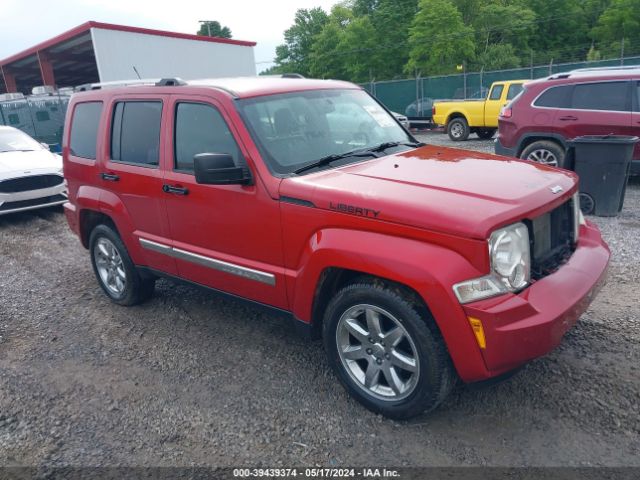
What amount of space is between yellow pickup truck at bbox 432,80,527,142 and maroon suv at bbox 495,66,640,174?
7618mm

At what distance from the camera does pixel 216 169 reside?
3219 mm

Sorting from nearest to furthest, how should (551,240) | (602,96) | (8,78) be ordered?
(551,240), (602,96), (8,78)

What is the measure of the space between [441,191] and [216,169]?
1374 mm

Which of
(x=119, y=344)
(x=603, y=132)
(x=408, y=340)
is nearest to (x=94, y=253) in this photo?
(x=119, y=344)

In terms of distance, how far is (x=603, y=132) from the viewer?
800cm

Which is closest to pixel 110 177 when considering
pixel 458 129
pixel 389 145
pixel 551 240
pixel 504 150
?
pixel 389 145

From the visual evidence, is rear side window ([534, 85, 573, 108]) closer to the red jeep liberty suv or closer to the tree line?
the red jeep liberty suv

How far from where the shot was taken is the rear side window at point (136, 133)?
13.6 feet

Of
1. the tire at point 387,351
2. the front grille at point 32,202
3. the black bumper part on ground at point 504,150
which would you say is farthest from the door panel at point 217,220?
the black bumper part on ground at point 504,150

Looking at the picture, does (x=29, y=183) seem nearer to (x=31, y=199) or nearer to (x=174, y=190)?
(x=31, y=199)

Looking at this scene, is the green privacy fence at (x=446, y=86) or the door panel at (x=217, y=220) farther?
the green privacy fence at (x=446, y=86)

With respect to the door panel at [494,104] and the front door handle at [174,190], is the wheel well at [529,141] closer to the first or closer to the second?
the front door handle at [174,190]

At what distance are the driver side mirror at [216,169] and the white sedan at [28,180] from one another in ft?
22.2

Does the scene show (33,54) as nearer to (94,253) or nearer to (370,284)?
(94,253)
